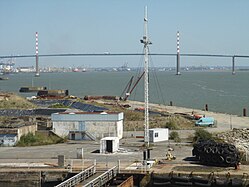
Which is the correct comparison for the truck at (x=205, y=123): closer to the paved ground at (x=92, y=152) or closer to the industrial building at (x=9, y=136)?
the paved ground at (x=92, y=152)

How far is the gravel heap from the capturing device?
2864 cm

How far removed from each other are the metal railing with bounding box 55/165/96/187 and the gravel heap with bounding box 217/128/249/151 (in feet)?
31.8

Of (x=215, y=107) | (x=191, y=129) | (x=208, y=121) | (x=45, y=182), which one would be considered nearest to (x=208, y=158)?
(x=45, y=182)

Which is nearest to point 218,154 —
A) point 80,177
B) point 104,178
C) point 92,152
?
point 104,178

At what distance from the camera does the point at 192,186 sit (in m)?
20.0

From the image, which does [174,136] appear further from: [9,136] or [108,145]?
[9,136]

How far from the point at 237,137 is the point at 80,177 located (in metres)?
13.8

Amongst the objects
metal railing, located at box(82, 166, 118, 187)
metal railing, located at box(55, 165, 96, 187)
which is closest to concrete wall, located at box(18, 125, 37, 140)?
metal railing, located at box(55, 165, 96, 187)

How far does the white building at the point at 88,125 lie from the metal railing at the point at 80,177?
875 centimetres

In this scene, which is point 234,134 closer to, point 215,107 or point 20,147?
point 20,147

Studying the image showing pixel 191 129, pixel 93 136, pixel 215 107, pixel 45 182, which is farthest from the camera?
pixel 215 107

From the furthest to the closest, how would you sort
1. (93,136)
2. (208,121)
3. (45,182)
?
(208,121) < (93,136) < (45,182)

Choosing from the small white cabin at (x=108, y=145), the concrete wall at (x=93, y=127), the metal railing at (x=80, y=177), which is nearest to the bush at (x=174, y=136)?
the concrete wall at (x=93, y=127)

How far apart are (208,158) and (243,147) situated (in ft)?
20.3
